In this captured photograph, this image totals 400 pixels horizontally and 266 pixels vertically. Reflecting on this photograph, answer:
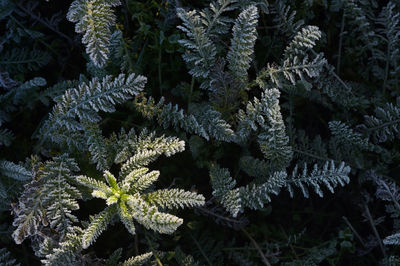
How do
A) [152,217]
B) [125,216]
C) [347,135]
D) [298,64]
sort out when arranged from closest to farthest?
[152,217] < [125,216] < [298,64] < [347,135]

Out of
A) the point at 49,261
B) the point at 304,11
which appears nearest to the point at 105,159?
the point at 49,261

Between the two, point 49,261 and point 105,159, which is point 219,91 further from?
point 49,261

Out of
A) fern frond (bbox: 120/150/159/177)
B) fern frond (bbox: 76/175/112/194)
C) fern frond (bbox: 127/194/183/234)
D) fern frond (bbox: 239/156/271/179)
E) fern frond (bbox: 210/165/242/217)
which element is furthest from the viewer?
fern frond (bbox: 239/156/271/179)

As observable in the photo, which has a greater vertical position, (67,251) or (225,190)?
(225,190)

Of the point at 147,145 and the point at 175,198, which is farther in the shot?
the point at 147,145

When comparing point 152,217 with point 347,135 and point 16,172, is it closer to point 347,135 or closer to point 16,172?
point 16,172

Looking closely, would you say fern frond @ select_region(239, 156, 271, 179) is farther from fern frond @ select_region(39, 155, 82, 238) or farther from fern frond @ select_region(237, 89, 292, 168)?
fern frond @ select_region(39, 155, 82, 238)

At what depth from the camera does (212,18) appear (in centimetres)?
228

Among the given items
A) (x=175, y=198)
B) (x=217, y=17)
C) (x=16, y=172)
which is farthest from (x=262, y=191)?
(x=16, y=172)

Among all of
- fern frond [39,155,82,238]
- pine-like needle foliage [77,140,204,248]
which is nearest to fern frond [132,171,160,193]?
pine-like needle foliage [77,140,204,248]

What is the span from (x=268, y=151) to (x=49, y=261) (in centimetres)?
119

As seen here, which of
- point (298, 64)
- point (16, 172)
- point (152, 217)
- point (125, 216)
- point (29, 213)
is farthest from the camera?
point (298, 64)

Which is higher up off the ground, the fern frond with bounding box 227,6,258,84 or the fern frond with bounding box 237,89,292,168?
the fern frond with bounding box 227,6,258,84

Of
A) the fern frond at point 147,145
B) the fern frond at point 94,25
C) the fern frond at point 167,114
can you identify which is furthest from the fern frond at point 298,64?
the fern frond at point 94,25
